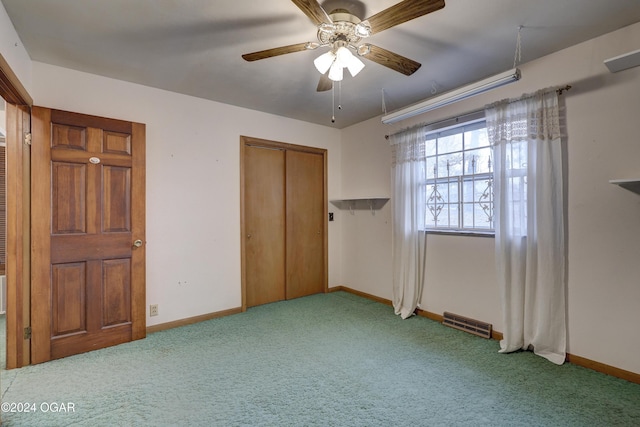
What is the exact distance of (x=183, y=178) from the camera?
3293 millimetres

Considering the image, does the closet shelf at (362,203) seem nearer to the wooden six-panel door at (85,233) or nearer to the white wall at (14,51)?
the wooden six-panel door at (85,233)

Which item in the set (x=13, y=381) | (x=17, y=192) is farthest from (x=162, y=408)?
(x=17, y=192)

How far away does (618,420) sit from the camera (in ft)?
5.76

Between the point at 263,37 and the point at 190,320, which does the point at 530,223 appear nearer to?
the point at 263,37

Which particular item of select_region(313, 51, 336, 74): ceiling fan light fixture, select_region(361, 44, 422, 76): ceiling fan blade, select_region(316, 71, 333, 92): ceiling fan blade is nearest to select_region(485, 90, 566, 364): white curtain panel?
select_region(361, 44, 422, 76): ceiling fan blade

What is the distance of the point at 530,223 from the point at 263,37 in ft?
8.62

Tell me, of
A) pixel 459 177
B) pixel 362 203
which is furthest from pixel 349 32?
pixel 362 203

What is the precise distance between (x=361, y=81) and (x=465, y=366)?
8.80 ft

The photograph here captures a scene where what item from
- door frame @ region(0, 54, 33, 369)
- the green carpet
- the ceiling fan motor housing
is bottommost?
the green carpet

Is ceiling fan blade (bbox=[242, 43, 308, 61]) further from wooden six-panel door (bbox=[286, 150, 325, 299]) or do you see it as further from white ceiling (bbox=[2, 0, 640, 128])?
wooden six-panel door (bbox=[286, 150, 325, 299])

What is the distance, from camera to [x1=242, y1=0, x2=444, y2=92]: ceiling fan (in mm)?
1529

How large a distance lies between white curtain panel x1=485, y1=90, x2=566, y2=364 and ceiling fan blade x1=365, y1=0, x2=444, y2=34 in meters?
1.63

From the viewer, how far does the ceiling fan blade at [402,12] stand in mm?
1472

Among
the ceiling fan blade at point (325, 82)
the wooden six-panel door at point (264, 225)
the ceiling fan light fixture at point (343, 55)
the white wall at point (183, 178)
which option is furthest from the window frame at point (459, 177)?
the white wall at point (183, 178)
